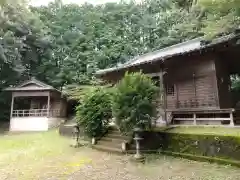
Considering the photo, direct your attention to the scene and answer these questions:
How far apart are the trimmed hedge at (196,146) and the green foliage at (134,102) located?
A: 79 cm

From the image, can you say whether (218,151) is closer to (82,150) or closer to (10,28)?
(82,150)

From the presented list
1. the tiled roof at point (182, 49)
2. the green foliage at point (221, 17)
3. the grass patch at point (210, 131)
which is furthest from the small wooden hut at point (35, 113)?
the green foliage at point (221, 17)

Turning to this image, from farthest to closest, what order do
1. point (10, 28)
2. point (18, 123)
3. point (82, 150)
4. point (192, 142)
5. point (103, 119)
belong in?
point (10, 28) → point (18, 123) → point (103, 119) → point (82, 150) → point (192, 142)

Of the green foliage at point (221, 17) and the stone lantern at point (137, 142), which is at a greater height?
the green foliage at point (221, 17)

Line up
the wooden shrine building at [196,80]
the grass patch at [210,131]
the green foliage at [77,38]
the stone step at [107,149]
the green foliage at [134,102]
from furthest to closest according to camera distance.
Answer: the green foliage at [77,38], the wooden shrine building at [196,80], the stone step at [107,149], the green foliage at [134,102], the grass patch at [210,131]

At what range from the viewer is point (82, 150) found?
Result: 9484mm

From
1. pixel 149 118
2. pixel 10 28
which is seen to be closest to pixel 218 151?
pixel 149 118

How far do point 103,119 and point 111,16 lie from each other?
22.9m

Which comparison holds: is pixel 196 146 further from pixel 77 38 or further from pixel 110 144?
pixel 77 38

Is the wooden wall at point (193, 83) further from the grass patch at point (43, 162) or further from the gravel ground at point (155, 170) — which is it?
the grass patch at point (43, 162)

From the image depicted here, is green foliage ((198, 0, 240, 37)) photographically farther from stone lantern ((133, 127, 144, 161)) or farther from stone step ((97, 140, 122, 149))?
stone step ((97, 140, 122, 149))

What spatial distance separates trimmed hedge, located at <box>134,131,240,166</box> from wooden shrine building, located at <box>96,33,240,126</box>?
137cm

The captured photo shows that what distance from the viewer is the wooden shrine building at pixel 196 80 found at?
980 centimetres

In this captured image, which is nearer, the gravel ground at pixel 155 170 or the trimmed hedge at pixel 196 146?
the gravel ground at pixel 155 170
